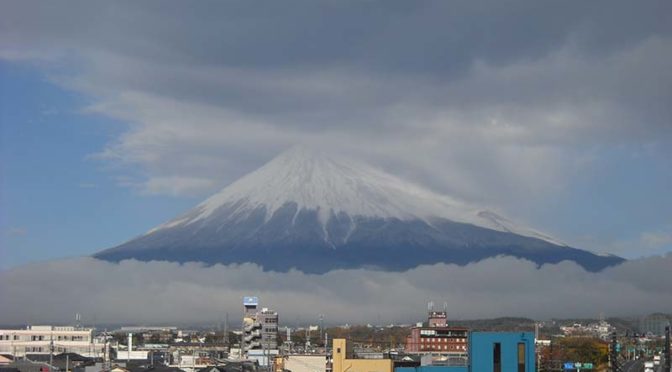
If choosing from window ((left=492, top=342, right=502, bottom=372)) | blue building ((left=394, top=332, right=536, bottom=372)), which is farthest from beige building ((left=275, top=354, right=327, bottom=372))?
window ((left=492, top=342, right=502, bottom=372))

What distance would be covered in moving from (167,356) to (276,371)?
115ft

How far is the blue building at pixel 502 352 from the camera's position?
50625mm

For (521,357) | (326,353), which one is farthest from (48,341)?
(521,357)

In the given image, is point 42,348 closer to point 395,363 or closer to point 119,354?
point 119,354

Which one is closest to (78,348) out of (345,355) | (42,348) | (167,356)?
(42,348)

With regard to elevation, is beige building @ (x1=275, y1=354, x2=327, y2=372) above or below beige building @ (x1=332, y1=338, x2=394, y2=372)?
below

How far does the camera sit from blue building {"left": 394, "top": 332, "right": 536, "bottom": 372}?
50.6 m

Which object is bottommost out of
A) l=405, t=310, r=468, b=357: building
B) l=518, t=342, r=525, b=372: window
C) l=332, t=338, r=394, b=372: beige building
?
l=405, t=310, r=468, b=357: building

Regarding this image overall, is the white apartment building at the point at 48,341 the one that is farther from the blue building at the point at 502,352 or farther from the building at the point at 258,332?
the blue building at the point at 502,352

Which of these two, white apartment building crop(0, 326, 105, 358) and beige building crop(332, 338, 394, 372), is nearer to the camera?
beige building crop(332, 338, 394, 372)

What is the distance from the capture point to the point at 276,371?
80375mm

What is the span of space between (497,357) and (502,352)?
309 millimetres

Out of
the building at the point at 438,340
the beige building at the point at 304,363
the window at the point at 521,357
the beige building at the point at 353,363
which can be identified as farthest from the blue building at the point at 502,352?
the building at the point at 438,340

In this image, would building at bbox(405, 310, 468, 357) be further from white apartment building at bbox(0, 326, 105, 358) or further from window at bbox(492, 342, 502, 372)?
window at bbox(492, 342, 502, 372)
